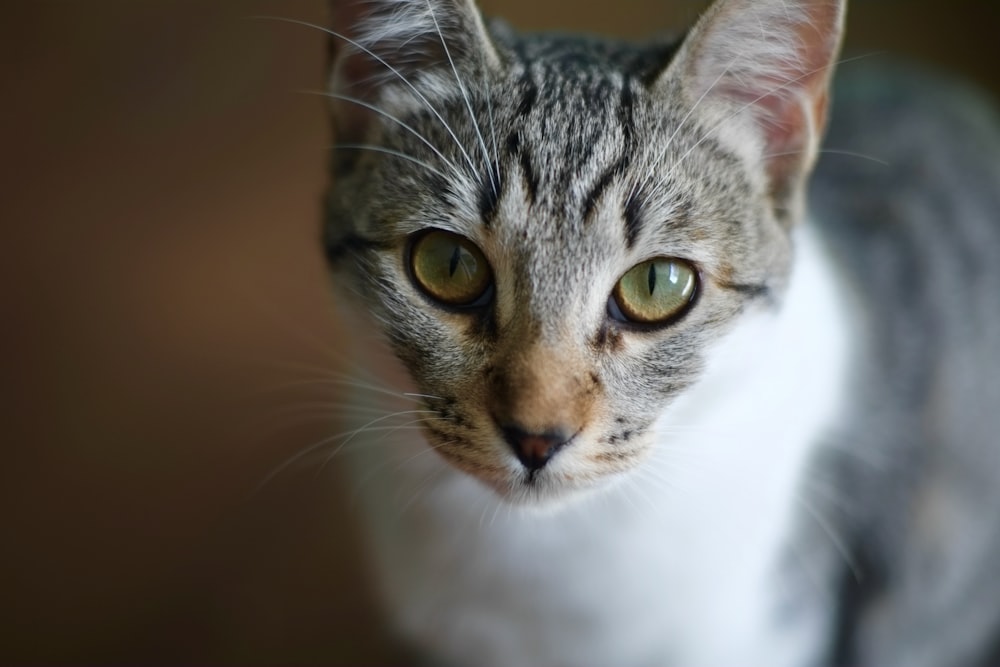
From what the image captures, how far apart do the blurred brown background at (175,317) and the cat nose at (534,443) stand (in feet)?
2.56

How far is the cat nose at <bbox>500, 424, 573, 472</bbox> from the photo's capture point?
87 cm

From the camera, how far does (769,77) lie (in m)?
1.00

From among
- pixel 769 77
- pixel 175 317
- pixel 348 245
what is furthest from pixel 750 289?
pixel 175 317

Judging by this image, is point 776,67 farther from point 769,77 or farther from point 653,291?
point 653,291

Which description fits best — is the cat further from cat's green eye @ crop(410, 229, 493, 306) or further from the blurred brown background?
the blurred brown background

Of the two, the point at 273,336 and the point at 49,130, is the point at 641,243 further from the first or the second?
the point at 49,130

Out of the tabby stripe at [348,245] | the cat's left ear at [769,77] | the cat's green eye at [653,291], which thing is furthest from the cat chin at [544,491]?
the cat's left ear at [769,77]

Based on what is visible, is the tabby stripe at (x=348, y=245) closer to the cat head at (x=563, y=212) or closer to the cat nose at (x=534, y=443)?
the cat head at (x=563, y=212)

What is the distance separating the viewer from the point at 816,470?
1255mm

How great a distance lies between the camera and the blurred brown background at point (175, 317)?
1558 mm

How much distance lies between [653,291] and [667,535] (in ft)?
1.15

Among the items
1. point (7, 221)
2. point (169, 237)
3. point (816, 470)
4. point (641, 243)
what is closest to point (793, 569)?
point (816, 470)

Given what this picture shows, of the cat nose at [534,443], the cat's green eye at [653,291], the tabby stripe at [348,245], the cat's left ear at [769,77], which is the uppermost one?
the cat's left ear at [769,77]

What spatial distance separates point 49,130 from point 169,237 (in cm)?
42
